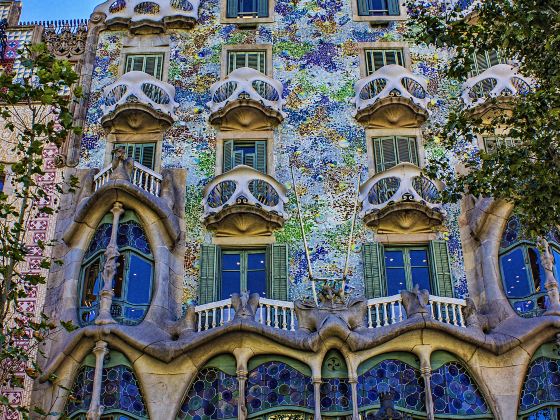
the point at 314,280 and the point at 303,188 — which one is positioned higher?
the point at 303,188

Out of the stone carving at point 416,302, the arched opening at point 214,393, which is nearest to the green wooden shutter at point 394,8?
the stone carving at point 416,302

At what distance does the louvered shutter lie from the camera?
76.4 feet

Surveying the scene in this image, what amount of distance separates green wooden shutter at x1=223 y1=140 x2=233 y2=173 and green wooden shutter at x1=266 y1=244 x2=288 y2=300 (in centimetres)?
238

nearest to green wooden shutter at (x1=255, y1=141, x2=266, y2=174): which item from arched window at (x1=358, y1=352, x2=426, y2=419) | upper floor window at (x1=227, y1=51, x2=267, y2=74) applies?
upper floor window at (x1=227, y1=51, x2=267, y2=74)

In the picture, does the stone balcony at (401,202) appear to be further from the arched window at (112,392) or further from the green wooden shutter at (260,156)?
the arched window at (112,392)

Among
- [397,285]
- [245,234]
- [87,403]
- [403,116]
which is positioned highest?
[403,116]

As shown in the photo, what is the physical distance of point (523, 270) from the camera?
1827 cm

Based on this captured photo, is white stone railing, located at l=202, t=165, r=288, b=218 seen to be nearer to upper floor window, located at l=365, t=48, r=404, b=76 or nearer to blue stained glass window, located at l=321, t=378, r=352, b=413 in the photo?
blue stained glass window, located at l=321, t=378, r=352, b=413

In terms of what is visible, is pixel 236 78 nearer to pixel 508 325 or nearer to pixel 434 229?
pixel 434 229

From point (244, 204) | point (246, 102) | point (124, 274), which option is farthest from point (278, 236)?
point (124, 274)

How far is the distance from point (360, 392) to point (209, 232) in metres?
5.18

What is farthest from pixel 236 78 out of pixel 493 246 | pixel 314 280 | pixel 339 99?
pixel 493 246

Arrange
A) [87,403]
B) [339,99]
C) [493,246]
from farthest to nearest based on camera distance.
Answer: [339,99]
[493,246]
[87,403]

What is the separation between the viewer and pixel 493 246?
18594 mm
